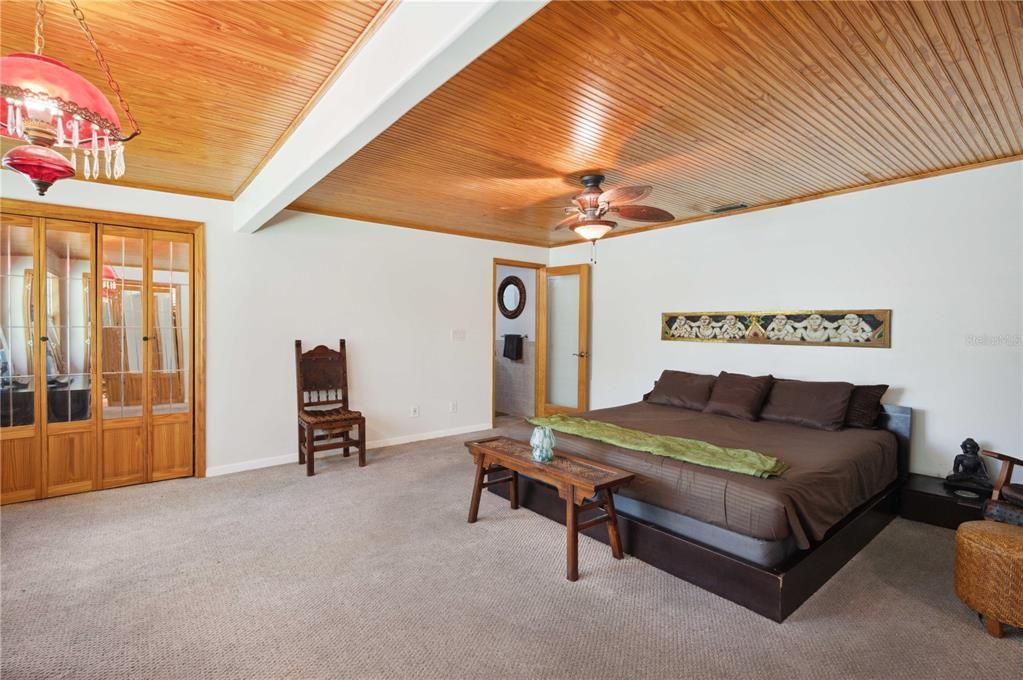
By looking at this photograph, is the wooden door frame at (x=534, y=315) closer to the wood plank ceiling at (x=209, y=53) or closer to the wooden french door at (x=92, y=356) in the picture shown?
the wooden french door at (x=92, y=356)

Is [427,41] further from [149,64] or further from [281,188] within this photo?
[281,188]

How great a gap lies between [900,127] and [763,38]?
1444mm

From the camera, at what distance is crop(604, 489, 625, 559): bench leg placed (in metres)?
2.71

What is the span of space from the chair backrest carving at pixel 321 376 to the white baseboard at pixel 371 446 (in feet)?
1.75

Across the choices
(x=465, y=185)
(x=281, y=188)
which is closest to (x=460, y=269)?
(x=465, y=185)

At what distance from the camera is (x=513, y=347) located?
7121 mm

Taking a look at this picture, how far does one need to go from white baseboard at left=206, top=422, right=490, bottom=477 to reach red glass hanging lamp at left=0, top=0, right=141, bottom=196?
3.00 m

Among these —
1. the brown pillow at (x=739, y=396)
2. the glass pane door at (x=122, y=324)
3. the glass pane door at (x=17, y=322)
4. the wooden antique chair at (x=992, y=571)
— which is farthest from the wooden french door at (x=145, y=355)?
the wooden antique chair at (x=992, y=571)

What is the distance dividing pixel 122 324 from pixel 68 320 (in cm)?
32

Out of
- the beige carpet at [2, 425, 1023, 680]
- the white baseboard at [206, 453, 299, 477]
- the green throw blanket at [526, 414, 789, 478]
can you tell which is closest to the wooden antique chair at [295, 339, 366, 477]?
the white baseboard at [206, 453, 299, 477]

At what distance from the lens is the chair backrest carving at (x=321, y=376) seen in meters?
4.63

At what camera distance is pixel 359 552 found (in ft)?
9.34

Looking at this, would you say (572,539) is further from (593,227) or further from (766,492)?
(593,227)

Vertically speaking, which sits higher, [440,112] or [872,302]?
[440,112]
